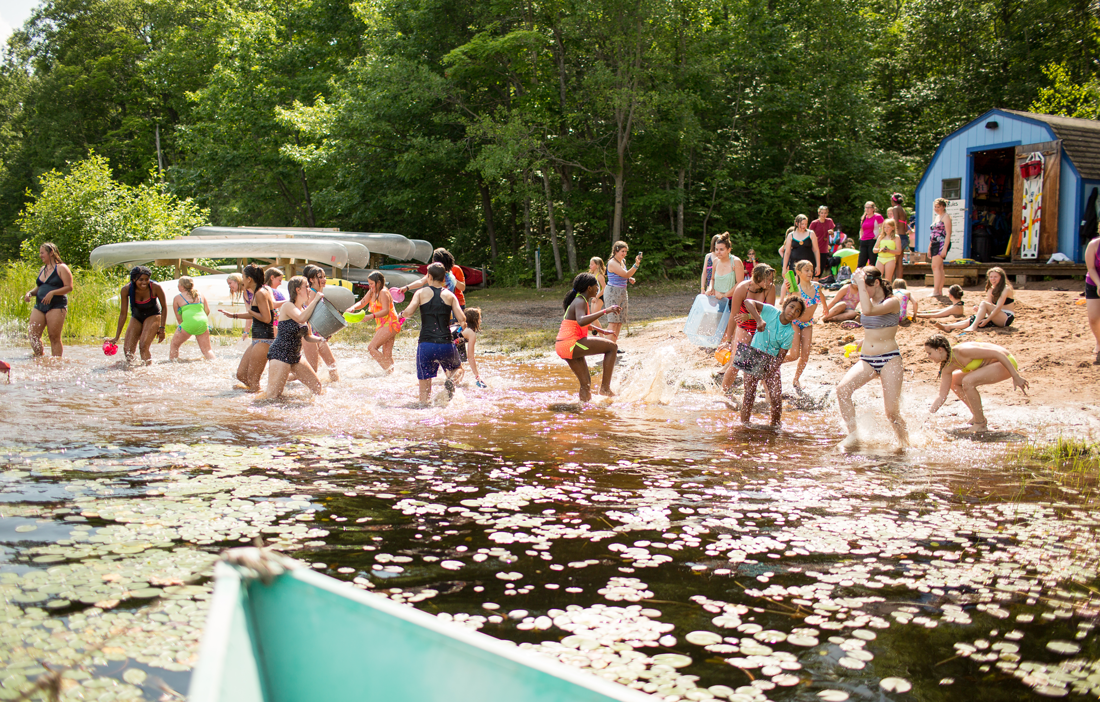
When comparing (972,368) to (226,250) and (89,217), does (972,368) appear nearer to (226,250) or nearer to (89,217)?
(226,250)

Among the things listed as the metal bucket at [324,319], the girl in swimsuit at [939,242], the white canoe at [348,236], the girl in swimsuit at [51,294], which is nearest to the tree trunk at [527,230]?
the white canoe at [348,236]

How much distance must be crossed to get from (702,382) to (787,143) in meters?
21.7

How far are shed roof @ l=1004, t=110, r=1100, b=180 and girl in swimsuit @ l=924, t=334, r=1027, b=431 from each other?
10.6 meters

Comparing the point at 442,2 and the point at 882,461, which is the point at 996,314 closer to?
the point at 882,461

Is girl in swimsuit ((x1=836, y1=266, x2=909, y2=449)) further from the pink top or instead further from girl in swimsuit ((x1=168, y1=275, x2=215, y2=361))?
girl in swimsuit ((x1=168, y1=275, x2=215, y2=361))

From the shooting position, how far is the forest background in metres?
25.8

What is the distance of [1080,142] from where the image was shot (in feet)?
55.6

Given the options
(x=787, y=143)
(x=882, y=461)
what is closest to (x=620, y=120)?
(x=787, y=143)

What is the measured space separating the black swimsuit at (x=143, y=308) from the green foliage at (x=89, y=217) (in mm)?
13709

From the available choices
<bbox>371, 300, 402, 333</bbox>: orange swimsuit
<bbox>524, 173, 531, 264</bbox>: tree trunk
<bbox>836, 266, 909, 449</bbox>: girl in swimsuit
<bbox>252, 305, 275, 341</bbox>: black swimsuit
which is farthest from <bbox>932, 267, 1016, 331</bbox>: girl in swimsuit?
<bbox>524, 173, 531, 264</bbox>: tree trunk

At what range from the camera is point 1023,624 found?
12.9ft

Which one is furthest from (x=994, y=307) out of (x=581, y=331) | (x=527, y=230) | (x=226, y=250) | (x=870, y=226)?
(x=527, y=230)

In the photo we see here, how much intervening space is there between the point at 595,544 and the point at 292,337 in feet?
18.7

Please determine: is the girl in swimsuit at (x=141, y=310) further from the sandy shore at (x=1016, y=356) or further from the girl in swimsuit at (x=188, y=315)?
the sandy shore at (x=1016, y=356)
